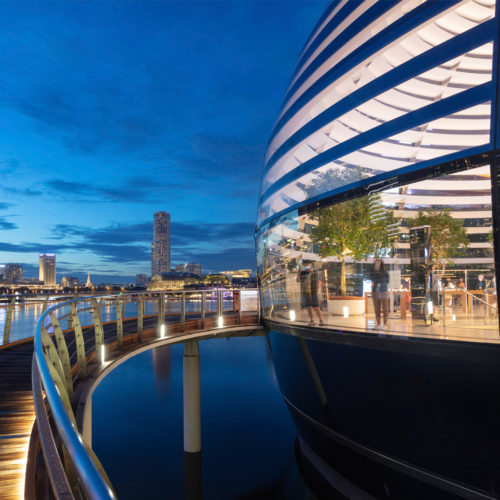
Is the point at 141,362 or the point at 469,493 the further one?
the point at 141,362

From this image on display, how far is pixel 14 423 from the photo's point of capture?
4250 mm

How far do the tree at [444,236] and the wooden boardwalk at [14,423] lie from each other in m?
5.11

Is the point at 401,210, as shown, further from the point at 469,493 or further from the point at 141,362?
the point at 141,362

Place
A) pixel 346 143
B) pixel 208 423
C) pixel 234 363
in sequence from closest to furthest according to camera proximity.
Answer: pixel 346 143 → pixel 208 423 → pixel 234 363

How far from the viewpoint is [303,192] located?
31.2ft

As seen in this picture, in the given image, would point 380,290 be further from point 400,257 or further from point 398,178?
point 398,178

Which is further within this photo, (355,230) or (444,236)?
(355,230)

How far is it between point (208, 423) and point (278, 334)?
1116 cm

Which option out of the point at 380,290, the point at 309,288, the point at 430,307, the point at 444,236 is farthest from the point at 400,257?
the point at 309,288

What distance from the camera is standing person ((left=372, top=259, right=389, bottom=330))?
6.63 metres

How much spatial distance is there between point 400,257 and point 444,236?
0.74 meters

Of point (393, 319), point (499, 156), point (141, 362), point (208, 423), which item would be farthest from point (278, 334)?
point (141, 362)

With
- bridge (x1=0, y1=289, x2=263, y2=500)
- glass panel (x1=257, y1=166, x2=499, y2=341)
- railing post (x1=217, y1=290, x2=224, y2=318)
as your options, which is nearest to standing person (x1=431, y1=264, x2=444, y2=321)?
glass panel (x1=257, y1=166, x2=499, y2=341)

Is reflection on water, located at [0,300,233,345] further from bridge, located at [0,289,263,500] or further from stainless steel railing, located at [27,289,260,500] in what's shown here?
stainless steel railing, located at [27,289,260,500]
